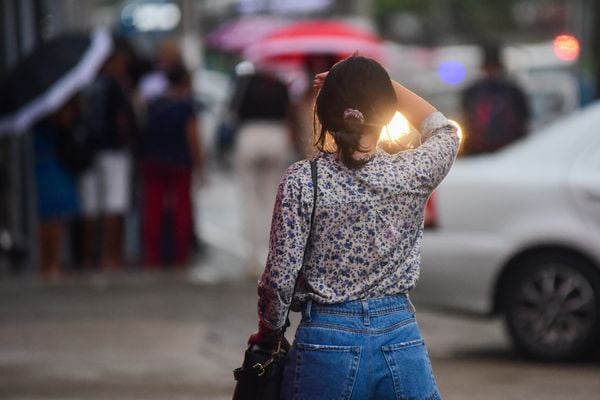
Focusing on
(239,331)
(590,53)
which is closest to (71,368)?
(239,331)

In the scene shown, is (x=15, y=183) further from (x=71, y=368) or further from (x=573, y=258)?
(x=573, y=258)

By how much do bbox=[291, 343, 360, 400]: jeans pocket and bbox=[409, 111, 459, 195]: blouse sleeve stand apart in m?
0.53

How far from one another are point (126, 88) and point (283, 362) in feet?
32.0

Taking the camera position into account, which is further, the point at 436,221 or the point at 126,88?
the point at 126,88

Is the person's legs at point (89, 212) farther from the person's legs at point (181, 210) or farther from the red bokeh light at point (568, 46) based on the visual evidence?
the red bokeh light at point (568, 46)

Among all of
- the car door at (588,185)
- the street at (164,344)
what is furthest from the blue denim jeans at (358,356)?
the car door at (588,185)

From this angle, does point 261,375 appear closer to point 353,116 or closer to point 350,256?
point 350,256

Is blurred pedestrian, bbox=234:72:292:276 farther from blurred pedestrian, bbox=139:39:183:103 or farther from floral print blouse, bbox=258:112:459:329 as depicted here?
floral print blouse, bbox=258:112:459:329

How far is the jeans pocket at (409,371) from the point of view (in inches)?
167

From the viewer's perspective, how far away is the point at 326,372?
425cm

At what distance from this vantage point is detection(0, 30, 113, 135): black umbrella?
41.5ft

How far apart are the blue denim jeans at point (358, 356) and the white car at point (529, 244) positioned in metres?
4.91

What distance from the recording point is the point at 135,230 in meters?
14.3

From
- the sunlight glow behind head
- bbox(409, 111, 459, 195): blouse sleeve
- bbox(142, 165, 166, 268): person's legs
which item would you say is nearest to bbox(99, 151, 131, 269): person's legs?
bbox(142, 165, 166, 268): person's legs
